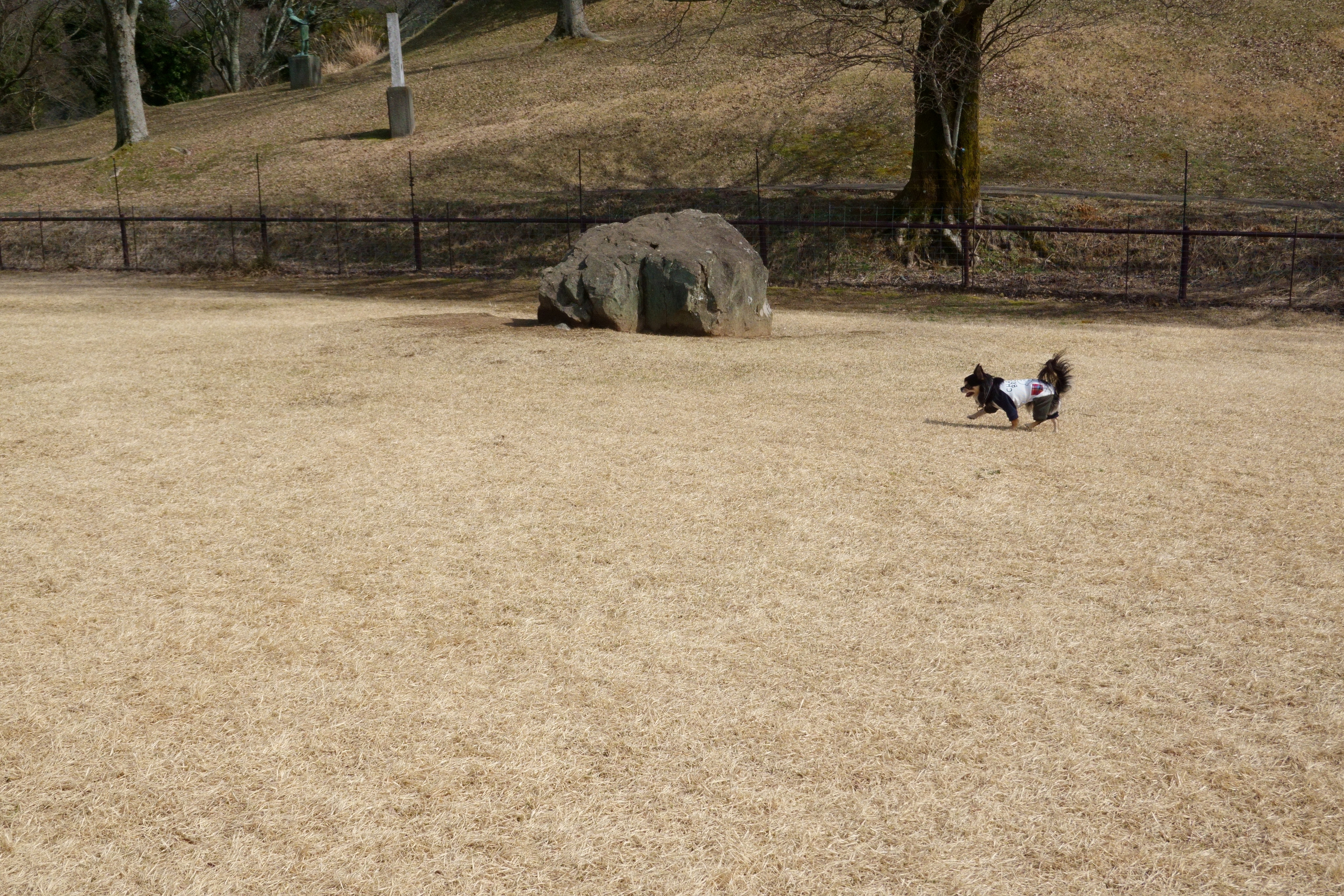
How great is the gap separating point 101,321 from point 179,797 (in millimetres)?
11761

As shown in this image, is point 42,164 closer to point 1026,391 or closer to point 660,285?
point 660,285

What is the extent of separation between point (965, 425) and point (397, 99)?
21963 mm

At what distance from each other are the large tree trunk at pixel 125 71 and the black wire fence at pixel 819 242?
615 cm

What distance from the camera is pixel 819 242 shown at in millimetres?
19266

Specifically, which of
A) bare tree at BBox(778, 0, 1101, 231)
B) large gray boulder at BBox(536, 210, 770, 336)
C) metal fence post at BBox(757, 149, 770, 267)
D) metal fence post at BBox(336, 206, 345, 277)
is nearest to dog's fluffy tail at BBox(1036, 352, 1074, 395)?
large gray boulder at BBox(536, 210, 770, 336)

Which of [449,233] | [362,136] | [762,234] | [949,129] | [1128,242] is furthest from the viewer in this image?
[362,136]

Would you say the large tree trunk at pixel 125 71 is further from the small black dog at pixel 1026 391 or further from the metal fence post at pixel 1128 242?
the small black dog at pixel 1026 391

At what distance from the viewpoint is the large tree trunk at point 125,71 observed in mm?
27266

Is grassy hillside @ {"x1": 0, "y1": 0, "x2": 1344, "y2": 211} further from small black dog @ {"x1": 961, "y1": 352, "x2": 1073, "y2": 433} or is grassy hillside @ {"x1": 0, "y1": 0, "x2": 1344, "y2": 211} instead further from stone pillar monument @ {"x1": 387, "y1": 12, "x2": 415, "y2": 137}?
small black dog @ {"x1": 961, "y1": 352, "x2": 1073, "y2": 433}

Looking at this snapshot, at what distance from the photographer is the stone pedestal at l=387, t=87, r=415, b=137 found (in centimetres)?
2702

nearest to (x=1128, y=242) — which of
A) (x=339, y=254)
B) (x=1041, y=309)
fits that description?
(x=1041, y=309)

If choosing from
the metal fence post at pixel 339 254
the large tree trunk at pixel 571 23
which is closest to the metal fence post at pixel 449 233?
the metal fence post at pixel 339 254

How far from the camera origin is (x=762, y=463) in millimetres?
7574

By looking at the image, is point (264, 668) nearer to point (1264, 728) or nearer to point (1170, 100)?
point (1264, 728)
